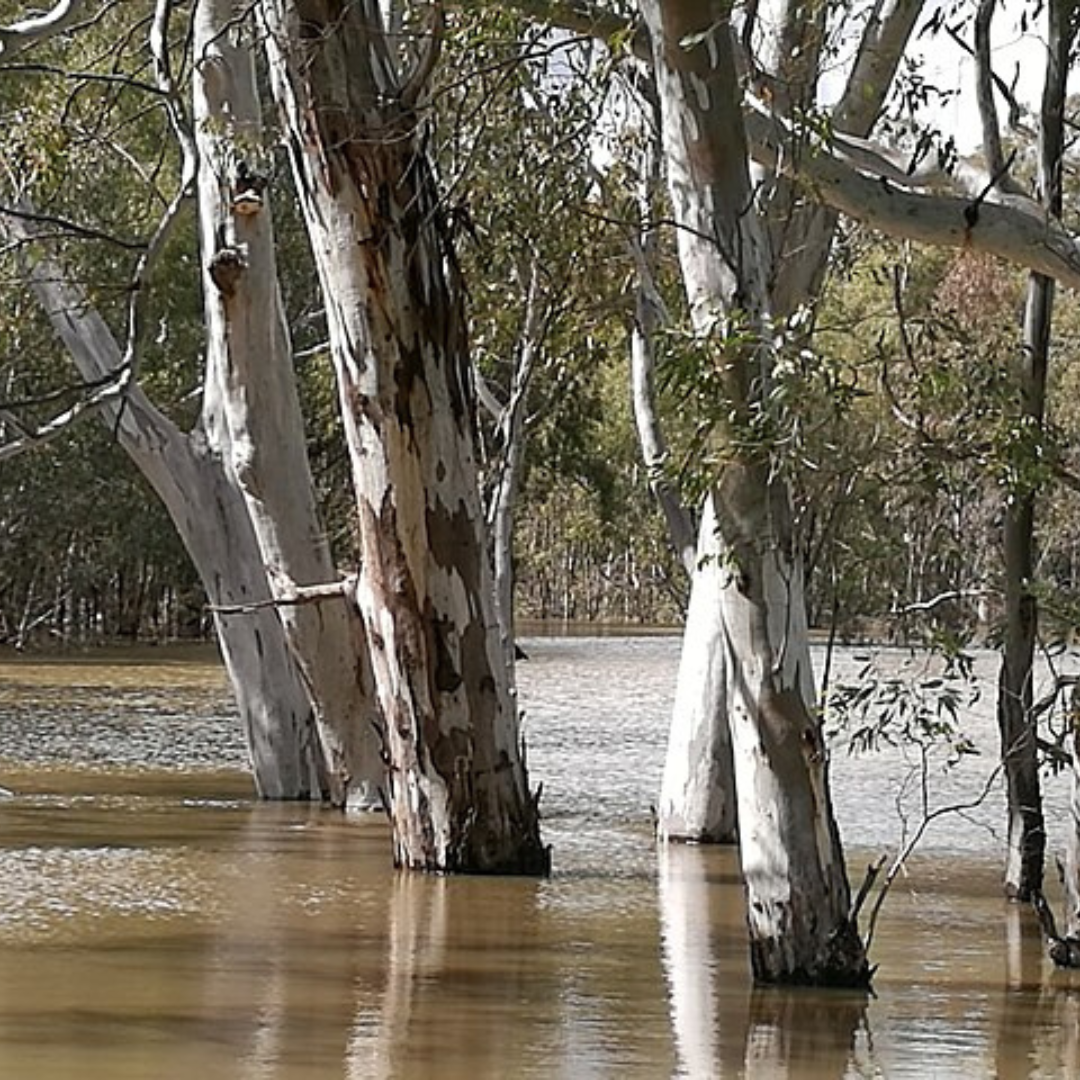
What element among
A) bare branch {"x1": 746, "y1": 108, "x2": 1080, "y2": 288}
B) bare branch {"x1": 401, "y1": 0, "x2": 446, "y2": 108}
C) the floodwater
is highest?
bare branch {"x1": 401, "y1": 0, "x2": 446, "y2": 108}

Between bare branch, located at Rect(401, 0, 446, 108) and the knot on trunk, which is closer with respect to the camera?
bare branch, located at Rect(401, 0, 446, 108)

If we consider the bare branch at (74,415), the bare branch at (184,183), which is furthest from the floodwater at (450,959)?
the bare branch at (184,183)

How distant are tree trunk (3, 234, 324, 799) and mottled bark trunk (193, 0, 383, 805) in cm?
66

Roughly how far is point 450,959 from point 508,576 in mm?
8363

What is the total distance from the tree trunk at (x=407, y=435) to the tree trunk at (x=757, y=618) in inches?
105

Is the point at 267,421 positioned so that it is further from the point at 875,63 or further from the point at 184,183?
the point at 875,63

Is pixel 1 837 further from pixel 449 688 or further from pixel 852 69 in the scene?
pixel 852 69

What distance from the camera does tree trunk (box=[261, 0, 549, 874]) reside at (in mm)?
10273

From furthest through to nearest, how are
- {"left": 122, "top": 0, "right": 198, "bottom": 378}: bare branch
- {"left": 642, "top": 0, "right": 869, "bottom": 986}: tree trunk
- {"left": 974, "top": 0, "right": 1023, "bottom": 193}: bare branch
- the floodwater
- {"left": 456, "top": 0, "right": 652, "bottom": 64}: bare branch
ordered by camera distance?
{"left": 122, "top": 0, "right": 198, "bottom": 378}: bare branch < {"left": 974, "top": 0, "right": 1023, "bottom": 193}: bare branch < {"left": 456, "top": 0, "right": 652, "bottom": 64}: bare branch < {"left": 642, "top": 0, "right": 869, "bottom": 986}: tree trunk < the floodwater

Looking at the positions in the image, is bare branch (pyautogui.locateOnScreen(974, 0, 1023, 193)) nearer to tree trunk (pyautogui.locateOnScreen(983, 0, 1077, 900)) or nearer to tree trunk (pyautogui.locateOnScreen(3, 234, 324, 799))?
tree trunk (pyautogui.locateOnScreen(983, 0, 1077, 900))

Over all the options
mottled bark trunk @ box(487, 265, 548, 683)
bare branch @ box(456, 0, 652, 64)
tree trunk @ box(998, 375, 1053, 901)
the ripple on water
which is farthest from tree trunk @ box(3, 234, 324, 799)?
bare branch @ box(456, 0, 652, 64)

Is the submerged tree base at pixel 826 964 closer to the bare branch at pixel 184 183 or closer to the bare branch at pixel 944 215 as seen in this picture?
the bare branch at pixel 944 215

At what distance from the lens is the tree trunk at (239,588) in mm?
14133

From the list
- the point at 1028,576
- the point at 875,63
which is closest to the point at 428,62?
the point at 875,63
